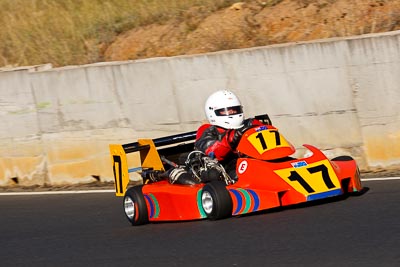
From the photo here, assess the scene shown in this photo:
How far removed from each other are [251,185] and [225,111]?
3.55 ft

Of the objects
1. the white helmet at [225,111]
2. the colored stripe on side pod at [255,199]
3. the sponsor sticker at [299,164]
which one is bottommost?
the colored stripe on side pod at [255,199]

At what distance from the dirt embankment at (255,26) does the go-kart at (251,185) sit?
3873 mm

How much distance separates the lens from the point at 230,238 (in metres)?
8.36

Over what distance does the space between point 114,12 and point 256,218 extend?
352 inches

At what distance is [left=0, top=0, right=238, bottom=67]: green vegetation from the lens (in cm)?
1588

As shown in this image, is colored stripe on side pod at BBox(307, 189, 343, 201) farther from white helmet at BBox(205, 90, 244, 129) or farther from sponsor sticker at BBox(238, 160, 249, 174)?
white helmet at BBox(205, 90, 244, 129)

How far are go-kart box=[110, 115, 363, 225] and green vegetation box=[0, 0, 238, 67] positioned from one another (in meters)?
5.80

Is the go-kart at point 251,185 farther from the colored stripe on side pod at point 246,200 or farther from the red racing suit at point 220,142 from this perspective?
the red racing suit at point 220,142

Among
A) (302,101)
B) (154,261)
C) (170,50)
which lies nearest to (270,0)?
(170,50)

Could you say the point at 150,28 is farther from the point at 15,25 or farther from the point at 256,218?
the point at 256,218

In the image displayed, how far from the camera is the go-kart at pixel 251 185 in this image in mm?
9016

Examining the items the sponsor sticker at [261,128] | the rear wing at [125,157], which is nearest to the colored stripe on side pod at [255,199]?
the sponsor sticker at [261,128]

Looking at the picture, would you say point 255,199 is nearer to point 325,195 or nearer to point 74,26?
point 325,195

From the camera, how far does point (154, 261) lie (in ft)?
26.0
